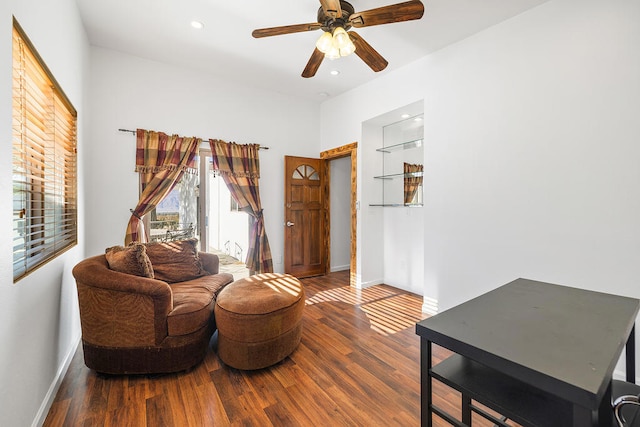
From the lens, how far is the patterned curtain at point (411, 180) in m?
3.82

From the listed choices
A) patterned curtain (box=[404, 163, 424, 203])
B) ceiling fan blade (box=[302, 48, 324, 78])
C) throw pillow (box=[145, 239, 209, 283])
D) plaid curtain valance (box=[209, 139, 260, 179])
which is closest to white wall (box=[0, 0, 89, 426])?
throw pillow (box=[145, 239, 209, 283])

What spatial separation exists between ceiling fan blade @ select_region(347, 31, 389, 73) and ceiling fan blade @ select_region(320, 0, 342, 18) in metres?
0.25

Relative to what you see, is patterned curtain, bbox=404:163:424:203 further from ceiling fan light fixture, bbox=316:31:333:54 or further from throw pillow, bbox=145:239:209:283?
throw pillow, bbox=145:239:209:283

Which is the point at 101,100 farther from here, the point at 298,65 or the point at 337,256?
the point at 337,256

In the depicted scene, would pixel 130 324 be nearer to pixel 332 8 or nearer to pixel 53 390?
pixel 53 390

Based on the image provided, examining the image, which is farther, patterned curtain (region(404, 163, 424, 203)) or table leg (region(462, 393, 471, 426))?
patterned curtain (region(404, 163, 424, 203))

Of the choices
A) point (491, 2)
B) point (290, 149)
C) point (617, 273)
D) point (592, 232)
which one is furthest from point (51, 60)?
point (617, 273)

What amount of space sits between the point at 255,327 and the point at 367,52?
2433 millimetres

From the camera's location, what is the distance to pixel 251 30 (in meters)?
2.87

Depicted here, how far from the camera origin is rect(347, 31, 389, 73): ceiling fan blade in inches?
89.7

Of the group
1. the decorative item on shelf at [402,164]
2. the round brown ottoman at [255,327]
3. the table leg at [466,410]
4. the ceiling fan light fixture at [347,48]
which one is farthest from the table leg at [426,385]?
the decorative item on shelf at [402,164]

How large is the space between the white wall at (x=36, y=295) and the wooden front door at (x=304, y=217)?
264cm

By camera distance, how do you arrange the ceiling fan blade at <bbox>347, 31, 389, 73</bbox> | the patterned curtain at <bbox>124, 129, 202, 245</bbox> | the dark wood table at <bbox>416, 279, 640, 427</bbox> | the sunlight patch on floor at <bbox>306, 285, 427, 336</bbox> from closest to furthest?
the dark wood table at <bbox>416, 279, 640, 427</bbox>
the ceiling fan blade at <bbox>347, 31, 389, 73</bbox>
the sunlight patch on floor at <bbox>306, 285, 427, 336</bbox>
the patterned curtain at <bbox>124, 129, 202, 245</bbox>

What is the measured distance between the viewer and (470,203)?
Result: 9.40ft
